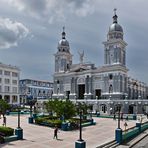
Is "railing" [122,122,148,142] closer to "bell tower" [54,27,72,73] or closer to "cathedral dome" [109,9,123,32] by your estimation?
"cathedral dome" [109,9,123,32]

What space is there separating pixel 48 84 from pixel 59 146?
139 metres

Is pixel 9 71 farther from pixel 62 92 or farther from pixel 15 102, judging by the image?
pixel 62 92

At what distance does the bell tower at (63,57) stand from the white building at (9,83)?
55.5 feet

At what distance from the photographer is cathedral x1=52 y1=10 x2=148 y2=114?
7625 centimetres

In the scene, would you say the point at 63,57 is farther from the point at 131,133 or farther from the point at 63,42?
the point at 131,133

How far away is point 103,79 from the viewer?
8488 centimetres

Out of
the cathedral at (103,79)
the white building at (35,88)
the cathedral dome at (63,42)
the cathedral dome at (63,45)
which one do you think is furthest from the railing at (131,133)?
the white building at (35,88)

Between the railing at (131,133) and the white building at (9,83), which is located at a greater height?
the white building at (9,83)

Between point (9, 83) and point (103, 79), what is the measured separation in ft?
125

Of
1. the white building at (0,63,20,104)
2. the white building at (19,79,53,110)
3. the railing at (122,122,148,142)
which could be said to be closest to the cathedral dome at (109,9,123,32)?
the white building at (0,63,20,104)

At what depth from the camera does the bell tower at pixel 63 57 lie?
99.4m

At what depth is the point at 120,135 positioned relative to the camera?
29.1 meters

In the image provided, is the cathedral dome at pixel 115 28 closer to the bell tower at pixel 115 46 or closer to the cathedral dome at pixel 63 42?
the bell tower at pixel 115 46

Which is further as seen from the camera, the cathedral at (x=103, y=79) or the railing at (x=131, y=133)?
the cathedral at (x=103, y=79)
